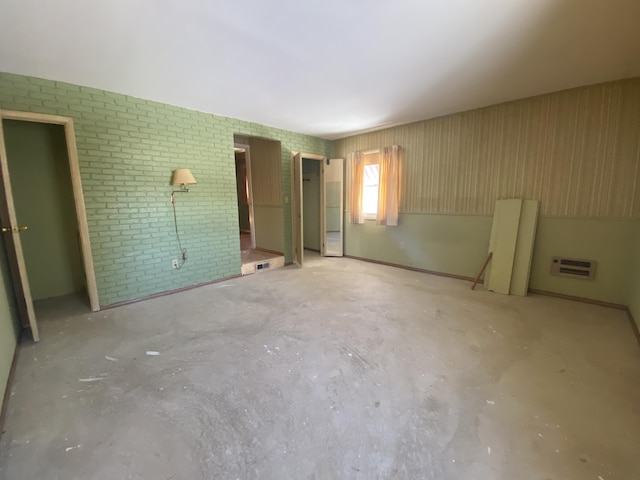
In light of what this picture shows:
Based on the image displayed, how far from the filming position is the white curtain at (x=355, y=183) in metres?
5.37

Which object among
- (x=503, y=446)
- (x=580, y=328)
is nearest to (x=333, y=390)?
(x=503, y=446)

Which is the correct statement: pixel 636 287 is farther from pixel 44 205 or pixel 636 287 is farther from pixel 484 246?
pixel 44 205

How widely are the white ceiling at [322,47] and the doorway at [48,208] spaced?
0.99 m

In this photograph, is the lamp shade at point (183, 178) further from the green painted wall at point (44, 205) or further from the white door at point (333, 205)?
the white door at point (333, 205)

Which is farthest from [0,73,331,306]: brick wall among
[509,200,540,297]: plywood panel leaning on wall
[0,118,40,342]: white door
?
[509,200,540,297]: plywood panel leaning on wall

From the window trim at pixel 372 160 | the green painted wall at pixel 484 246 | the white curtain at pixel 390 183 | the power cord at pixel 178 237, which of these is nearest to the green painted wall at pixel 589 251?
the green painted wall at pixel 484 246

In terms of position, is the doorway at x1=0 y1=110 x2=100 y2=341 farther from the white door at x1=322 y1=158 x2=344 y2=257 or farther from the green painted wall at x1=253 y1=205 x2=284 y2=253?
the white door at x1=322 y1=158 x2=344 y2=257

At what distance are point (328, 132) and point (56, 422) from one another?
201 inches

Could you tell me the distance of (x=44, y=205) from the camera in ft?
11.3

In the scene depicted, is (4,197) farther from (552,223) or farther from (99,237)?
(552,223)

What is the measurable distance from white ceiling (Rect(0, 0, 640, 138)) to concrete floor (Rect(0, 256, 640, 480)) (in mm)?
2575

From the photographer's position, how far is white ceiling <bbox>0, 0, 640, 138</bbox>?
1810 mm

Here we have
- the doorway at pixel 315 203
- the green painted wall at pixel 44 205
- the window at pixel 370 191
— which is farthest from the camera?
the window at pixel 370 191

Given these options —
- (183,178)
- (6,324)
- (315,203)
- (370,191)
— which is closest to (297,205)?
(370,191)
